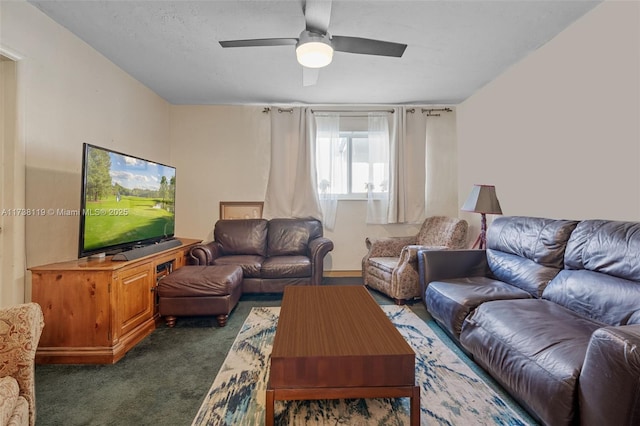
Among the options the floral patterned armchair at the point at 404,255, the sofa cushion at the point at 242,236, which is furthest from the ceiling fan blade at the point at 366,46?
the sofa cushion at the point at 242,236

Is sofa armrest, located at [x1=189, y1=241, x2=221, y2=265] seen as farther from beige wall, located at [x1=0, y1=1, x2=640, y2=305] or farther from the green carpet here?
beige wall, located at [x1=0, y1=1, x2=640, y2=305]

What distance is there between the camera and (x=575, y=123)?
7.70 ft

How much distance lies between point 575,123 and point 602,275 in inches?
55.4

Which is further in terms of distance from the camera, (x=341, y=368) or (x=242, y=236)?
(x=242, y=236)

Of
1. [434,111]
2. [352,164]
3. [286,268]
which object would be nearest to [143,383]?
[286,268]

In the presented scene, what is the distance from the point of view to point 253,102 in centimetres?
400

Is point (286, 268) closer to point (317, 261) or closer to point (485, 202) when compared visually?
point (317, 261)

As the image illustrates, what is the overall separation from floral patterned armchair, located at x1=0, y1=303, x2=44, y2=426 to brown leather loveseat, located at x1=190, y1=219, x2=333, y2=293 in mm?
1980

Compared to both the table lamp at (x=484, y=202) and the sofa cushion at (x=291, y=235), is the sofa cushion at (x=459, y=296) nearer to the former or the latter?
the table lamp at (x=484, y=202)

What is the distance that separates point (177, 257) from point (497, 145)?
395 centimetres

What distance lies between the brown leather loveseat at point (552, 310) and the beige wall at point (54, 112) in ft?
10.4

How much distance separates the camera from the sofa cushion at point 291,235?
374cm

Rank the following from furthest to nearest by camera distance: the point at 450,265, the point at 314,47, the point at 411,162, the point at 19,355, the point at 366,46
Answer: the point at 411,162, the point at 450,265, the point at 366,46, the point at 314,47, the point at 19,355

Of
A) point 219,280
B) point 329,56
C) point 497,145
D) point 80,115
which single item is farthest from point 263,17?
point 497,145
